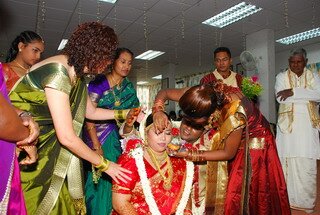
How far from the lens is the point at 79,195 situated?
192 cm

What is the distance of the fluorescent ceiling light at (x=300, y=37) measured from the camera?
856cm

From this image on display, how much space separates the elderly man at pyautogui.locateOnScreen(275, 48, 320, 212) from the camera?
3938mm

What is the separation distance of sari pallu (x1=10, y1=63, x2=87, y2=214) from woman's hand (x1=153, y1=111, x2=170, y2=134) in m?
0.53

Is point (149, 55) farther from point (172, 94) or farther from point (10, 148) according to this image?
point (10, 148)

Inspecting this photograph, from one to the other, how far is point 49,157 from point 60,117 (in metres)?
0.39

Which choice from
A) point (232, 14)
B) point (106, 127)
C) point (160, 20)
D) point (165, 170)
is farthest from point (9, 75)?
point (232, 14)

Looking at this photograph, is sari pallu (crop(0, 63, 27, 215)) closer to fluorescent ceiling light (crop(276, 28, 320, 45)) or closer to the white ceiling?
the white ceiling

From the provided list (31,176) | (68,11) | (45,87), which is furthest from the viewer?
(68,11)

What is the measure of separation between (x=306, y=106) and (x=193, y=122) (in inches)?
107

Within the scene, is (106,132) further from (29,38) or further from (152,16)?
(152,16)

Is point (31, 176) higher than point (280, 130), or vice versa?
point (280, 130)

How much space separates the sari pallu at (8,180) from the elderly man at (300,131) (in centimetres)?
384

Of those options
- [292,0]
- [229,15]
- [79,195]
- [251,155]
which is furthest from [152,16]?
[79,195]

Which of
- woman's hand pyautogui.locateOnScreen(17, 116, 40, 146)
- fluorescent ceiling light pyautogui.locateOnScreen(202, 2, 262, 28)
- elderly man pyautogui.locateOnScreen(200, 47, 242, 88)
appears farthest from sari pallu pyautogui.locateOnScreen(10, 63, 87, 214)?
fluorescent ceiling light pyautogui.locateOnScreen(202, 2, 262, 28)
